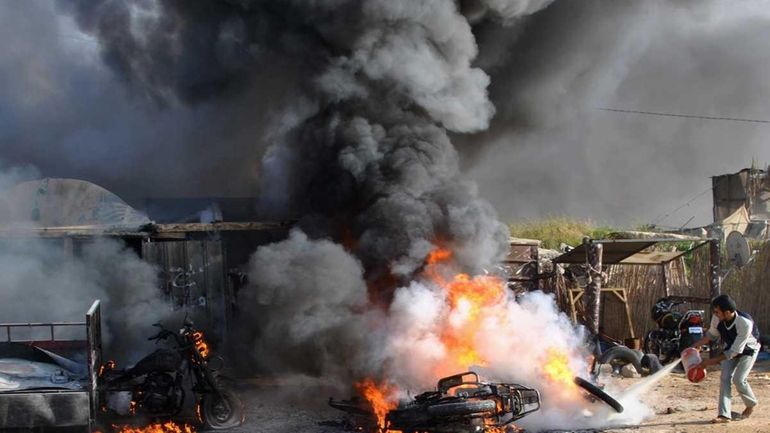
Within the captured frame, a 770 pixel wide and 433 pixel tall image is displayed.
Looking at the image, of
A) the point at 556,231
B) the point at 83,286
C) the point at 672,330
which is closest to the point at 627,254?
the point at 672,330

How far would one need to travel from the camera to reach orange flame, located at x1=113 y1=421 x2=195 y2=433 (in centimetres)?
972

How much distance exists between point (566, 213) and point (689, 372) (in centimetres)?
1998

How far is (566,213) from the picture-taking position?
29.5 metres

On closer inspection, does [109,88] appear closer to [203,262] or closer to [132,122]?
[132,122]

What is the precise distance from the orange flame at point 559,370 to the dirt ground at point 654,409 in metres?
0.84

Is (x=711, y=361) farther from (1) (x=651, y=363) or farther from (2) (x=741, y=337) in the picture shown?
(1) (x=651, y=363)

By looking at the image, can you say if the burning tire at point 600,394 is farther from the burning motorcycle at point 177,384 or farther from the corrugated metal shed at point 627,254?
the corrugated metal shed at point 627,254

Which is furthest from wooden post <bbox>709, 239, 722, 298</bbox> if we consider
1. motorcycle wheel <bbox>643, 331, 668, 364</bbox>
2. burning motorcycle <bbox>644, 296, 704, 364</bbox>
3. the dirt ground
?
the dirt ground

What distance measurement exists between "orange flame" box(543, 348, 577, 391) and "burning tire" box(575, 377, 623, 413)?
39cm

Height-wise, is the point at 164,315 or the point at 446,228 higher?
the point at 446,228

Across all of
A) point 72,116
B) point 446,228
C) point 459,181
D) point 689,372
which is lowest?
point 689,372

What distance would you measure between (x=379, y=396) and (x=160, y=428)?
120 inches

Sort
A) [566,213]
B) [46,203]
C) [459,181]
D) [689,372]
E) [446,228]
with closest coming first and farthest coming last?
1. [689,372]
2. [446,228]
3. [459,181]
4. [46,203]
5. [566,213]

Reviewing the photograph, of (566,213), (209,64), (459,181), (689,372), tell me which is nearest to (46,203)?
(209,64)
